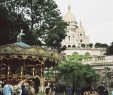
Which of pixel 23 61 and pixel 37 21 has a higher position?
pixel 37 21

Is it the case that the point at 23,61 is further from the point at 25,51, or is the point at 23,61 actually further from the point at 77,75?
the point at 77,75

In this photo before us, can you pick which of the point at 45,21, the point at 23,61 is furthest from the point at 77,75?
the point at 23,61

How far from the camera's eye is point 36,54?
49594 mm

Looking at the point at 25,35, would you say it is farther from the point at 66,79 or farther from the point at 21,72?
the point at 21,72

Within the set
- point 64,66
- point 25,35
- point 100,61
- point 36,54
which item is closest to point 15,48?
point 36,54

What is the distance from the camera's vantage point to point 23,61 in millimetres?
50312

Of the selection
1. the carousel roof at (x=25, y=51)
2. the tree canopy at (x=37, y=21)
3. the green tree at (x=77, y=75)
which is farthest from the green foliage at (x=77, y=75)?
the carousel roof at (x=25, y=51)

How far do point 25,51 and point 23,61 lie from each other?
152cm

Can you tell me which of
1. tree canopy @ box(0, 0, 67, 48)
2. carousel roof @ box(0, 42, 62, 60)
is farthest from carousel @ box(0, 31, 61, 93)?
tree canopy @ box(0, 0, 67, 48)

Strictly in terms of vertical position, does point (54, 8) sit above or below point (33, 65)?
above

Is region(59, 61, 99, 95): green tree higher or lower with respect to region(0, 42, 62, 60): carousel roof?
lower

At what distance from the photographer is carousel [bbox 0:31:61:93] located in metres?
48.5

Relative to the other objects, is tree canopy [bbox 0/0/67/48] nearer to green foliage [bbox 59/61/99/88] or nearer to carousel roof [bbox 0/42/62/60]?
green foliage [bbox 59/61/99/88]

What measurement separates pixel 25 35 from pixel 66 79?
8.24m
